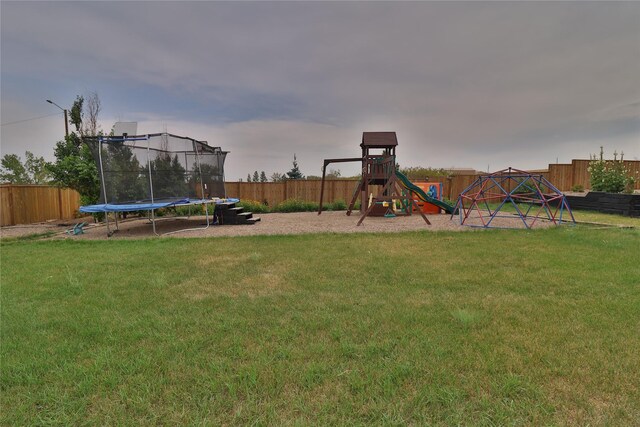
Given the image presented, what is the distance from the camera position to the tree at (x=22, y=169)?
104 ft

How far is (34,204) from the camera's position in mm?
12898

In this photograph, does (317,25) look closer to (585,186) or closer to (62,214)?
(62,214)

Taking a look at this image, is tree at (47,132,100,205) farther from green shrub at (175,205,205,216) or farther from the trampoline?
green shrub at (175,205,205,216)

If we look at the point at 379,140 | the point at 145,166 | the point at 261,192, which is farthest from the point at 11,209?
the point at 379,140

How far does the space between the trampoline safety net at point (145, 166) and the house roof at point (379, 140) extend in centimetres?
596

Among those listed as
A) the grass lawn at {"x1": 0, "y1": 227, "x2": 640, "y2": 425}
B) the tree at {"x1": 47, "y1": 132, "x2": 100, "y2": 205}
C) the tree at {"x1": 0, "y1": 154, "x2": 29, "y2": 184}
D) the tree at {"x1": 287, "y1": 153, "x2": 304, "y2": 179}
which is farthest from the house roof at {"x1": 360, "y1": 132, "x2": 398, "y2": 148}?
the tree at {"x1": 0, "y1": 154, "x2": 29, "y2": 184}

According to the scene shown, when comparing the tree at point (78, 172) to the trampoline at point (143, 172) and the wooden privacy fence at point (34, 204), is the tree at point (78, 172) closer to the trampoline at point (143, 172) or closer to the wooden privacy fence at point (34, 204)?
the wooden privacy fence at point (34, 204)

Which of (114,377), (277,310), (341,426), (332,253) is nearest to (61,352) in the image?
(114,377)

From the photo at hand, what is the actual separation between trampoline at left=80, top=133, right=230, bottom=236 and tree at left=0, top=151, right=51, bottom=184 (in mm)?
31445

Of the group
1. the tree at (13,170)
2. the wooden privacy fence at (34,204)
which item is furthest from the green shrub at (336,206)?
the tree at (13,170)

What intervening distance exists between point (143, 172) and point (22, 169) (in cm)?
3499

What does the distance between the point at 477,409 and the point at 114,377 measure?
224 centimetres

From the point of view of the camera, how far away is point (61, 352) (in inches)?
94.2

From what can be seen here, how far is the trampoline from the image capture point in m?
8.52
